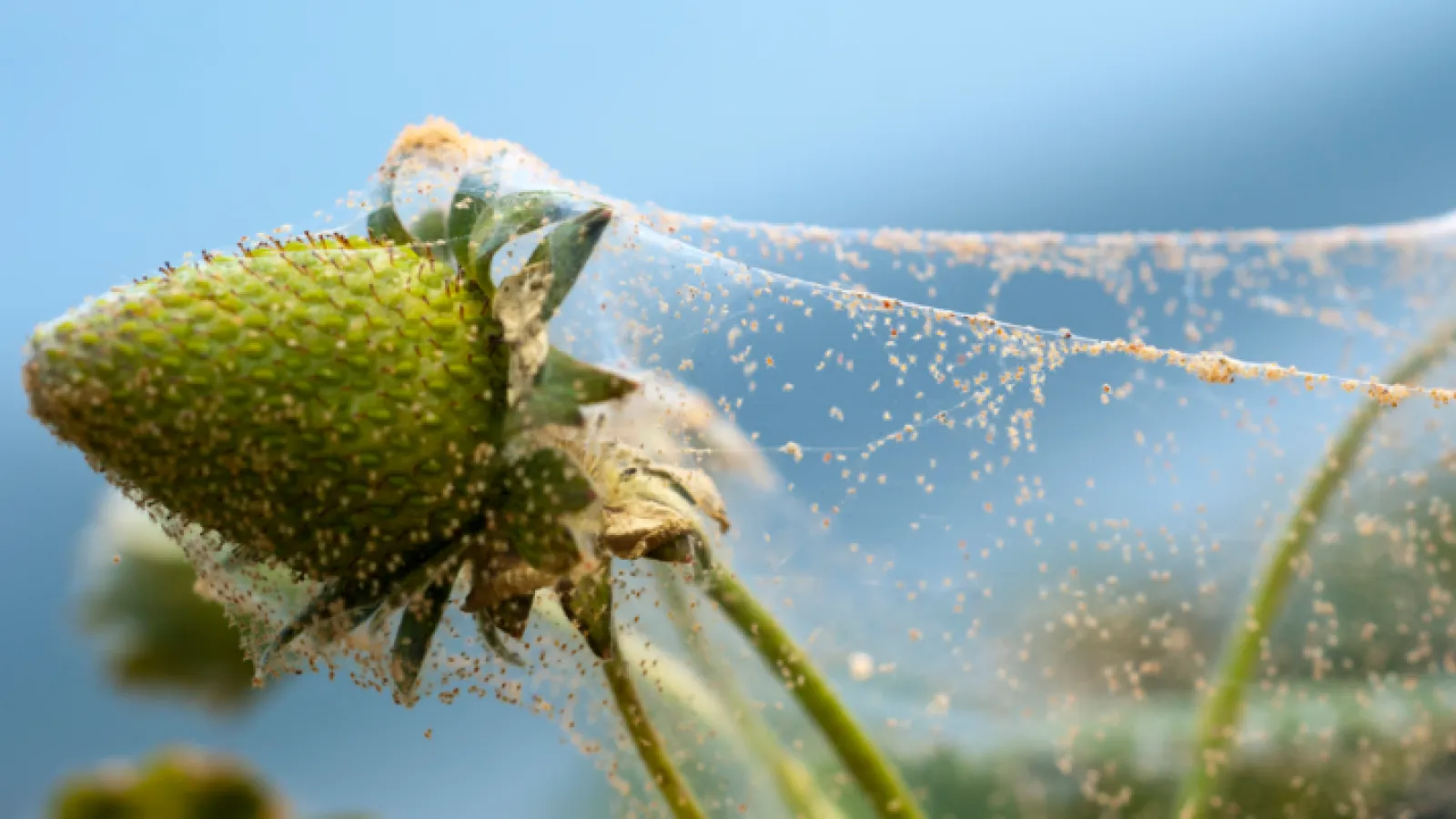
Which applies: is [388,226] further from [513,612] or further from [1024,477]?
[1024,477]

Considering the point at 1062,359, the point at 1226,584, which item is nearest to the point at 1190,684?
the point at 1226,584

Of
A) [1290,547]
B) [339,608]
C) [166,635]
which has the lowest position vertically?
[339,608]

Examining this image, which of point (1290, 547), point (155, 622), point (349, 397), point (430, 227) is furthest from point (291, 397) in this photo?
point (155, 622)

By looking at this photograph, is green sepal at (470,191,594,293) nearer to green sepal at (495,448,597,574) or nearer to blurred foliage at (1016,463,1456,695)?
green sepal at (495,448,597,574)

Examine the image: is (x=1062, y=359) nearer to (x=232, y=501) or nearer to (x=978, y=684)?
(x=978, y=684)

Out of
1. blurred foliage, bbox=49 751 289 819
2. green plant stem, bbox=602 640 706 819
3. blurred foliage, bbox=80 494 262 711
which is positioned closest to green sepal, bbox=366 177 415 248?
green plant stem, bbox=602 640 706 819
